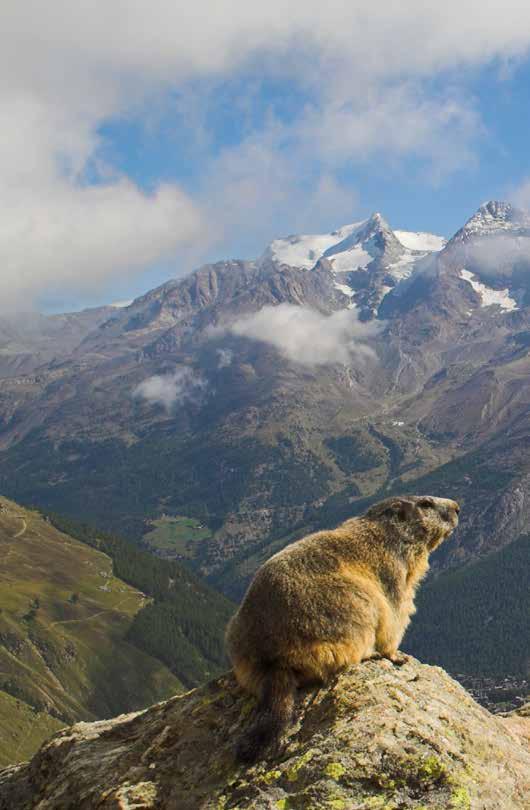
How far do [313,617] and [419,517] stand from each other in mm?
5872

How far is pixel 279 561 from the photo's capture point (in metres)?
15.7

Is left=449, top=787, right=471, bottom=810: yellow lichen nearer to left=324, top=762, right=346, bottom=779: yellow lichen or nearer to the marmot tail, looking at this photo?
left=324, top=762, right=346, bottom=779: yellow lichen

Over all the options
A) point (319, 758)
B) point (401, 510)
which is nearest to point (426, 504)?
point (401, 510)

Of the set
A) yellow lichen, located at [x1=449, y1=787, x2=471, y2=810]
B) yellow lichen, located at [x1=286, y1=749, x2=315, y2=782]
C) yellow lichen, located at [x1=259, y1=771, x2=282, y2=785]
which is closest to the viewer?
yellow lichen, located at [x1=449, y1=787, x2=471, y2=810]

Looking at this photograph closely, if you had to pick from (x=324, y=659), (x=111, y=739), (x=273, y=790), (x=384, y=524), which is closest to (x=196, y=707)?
(x=111, y=739)

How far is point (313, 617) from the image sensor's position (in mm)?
14312

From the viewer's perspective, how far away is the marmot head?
1873 centimetres

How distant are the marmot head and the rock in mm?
3513

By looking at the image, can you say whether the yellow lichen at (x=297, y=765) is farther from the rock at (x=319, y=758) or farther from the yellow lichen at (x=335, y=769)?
the yellow lichen at (x=335, y=769)

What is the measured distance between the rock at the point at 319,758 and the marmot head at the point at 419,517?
11.5 feet

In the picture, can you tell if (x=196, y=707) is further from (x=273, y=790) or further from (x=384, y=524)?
(x=384, y=524)

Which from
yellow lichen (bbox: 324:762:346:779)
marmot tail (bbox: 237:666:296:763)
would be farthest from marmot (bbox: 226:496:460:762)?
yellow lichen (bbox: 324:762:346:779)

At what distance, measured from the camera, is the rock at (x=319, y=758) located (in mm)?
11406

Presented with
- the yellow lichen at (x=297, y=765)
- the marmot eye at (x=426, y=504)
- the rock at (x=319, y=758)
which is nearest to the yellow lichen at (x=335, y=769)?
the rock at (x=319, y=758)
